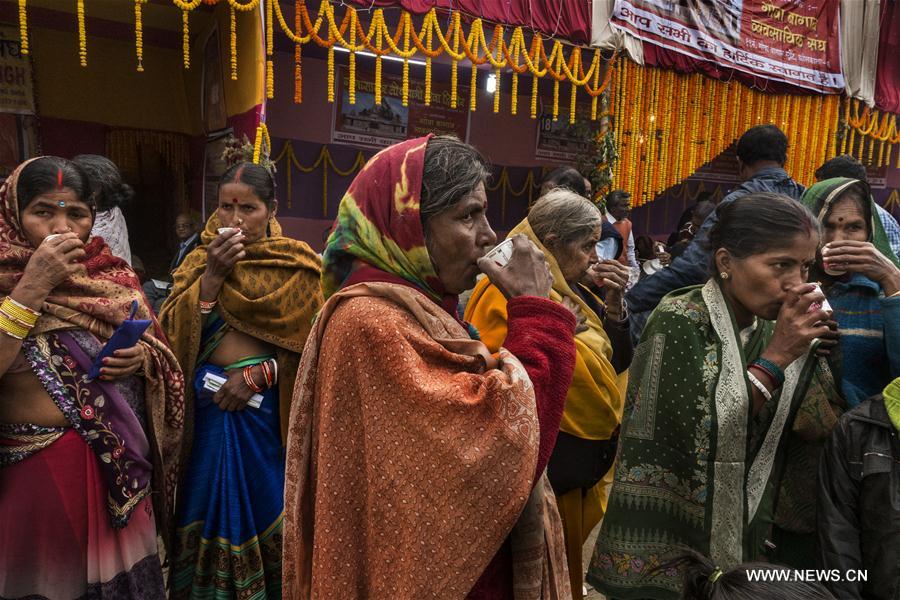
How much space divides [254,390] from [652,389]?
1567mm

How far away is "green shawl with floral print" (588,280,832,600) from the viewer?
1.84 meters

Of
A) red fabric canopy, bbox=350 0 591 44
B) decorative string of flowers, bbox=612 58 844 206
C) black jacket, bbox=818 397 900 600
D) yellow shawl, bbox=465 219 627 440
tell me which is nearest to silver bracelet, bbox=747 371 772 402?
black jacket, bbox=818 397 900 600

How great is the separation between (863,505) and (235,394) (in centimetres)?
216

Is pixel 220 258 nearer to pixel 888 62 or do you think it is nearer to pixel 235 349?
pixel 235 349

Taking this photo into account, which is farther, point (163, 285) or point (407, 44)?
point (407, 44)

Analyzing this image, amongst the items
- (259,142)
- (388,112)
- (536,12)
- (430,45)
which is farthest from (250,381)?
(388,112)

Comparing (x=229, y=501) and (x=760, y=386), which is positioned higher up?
(x=760, y=386)

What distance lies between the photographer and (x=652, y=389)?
1978 millimetres

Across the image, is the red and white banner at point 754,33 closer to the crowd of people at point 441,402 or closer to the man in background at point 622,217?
the man in background at point 622,217

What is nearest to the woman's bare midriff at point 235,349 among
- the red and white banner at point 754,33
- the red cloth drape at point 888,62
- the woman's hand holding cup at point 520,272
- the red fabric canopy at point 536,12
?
the woman's hand holding cup at point 520,272

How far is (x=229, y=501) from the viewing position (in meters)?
2.63

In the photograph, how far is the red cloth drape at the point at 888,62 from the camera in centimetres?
878

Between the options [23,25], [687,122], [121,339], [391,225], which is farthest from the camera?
[687,122]

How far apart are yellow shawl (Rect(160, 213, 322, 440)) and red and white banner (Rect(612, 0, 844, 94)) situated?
5304 millimetres
